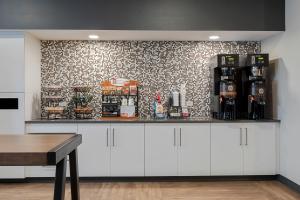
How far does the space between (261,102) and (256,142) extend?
0.54m

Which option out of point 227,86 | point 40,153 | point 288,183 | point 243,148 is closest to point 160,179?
point 243,148

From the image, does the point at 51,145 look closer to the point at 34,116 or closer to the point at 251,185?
the point at 34,116

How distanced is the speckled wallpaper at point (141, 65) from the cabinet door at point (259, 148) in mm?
847

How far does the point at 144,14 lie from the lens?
420 cm

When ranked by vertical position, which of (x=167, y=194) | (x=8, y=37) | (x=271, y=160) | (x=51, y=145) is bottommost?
(x=167, y=194)

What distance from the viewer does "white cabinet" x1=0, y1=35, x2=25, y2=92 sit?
14.0 ft

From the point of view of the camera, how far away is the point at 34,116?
4.57 meters

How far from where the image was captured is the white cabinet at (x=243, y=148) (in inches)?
171

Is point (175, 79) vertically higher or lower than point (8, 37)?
lower

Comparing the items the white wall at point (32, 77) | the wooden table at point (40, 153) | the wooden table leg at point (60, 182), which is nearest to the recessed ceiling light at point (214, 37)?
the white wall at point (32, 77)

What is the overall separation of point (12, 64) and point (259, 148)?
11.3 ft

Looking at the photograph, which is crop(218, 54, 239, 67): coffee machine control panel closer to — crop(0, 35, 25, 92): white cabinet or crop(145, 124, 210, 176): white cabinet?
crop(145, 124, 210, 176): white cabinet

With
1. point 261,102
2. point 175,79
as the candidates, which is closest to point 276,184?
point 261,102

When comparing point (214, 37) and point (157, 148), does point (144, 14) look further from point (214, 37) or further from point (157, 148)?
point (157, 148)
